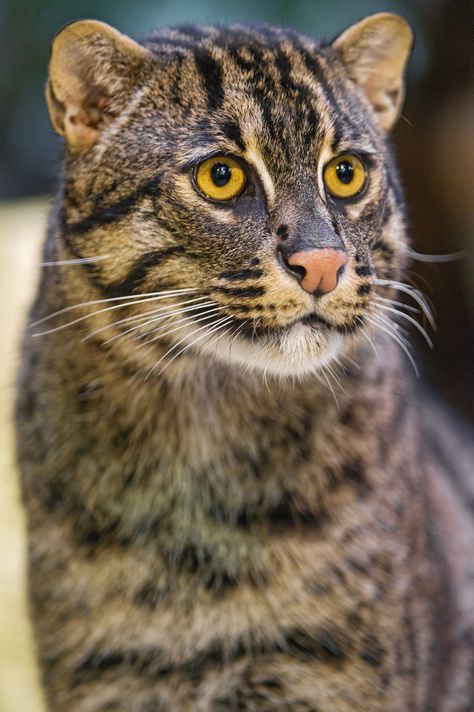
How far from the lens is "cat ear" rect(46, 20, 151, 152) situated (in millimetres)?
2445

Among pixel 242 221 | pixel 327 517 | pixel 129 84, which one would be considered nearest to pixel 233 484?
pixel 327 517

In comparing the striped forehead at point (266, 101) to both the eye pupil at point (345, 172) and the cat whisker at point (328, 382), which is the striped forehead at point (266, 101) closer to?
the eye pupil at point (345, 172)

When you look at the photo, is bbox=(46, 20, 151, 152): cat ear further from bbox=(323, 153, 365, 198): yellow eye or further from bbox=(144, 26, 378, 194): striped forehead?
bbox=(323, 153, 365, 198): yellow eye

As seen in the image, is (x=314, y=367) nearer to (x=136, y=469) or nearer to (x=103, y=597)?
(x=136, y=469)

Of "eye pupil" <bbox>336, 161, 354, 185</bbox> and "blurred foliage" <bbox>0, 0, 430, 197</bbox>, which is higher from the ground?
"blurred foliage" <bbox>0, 0, 430, 197</bbox>

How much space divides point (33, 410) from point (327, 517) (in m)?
0.96

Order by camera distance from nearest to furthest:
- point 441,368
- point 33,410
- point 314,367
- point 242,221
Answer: point 242,221 < point 314,367 < point 33,410 < point 441,368

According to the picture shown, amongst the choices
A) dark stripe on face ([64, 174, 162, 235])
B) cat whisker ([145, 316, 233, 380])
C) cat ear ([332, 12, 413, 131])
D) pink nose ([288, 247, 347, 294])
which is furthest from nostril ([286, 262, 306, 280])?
cat ear ([332, 12, 413, 131])

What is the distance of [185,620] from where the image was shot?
9.07 feet

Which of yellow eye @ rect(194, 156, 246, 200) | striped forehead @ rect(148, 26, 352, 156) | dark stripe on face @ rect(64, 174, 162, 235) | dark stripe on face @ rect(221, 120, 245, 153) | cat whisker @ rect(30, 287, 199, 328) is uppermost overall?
striped forehead @ rect(148, 26, 352, 156)

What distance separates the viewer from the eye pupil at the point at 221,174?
239 cm

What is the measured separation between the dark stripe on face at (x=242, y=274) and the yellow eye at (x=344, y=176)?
340 mm

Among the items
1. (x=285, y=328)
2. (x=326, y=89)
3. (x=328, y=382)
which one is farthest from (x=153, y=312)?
(x=326, y=89)

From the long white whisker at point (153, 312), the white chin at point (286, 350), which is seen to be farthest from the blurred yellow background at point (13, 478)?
the white chin at point (286, 350)
